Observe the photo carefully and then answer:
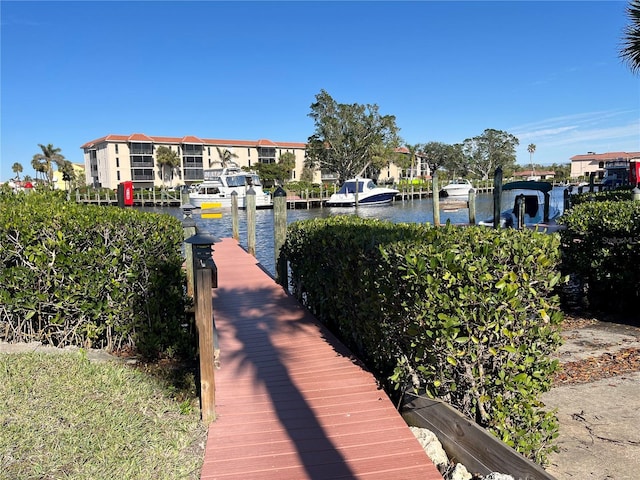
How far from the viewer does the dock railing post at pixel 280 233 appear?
28.6 feet

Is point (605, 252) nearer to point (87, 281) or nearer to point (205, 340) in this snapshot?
point (205, 340)

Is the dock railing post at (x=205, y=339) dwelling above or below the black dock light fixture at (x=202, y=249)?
below

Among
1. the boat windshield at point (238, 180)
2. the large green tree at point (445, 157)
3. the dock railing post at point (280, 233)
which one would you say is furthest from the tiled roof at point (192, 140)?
the dock railing post at point (280, 233)

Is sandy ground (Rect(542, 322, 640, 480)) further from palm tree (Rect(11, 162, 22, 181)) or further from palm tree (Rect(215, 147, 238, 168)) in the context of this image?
palm tree (Rect(11, 162, 22, 181))

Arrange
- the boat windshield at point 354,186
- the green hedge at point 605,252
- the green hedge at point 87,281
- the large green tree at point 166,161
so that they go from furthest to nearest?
the large green tree at point 166,161
the boat windshield at point 354,186
the green hedge at point 605,252
the green hedge at point 87,281

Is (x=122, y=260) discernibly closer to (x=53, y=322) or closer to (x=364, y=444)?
(x=53, y=322)

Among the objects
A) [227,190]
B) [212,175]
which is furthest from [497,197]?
[212,175]

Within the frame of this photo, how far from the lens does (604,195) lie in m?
12.0

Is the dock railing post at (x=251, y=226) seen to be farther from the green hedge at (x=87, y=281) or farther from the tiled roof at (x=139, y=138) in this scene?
the tiled roof at (x=139, y=138)

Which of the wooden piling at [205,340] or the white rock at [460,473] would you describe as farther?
the wooden piling at [205,340]

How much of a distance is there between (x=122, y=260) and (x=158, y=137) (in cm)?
7666

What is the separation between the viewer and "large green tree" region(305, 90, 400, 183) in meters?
63.2

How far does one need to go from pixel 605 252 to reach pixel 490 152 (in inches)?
4604

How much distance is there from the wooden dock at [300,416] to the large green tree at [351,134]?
59145 millimetres
